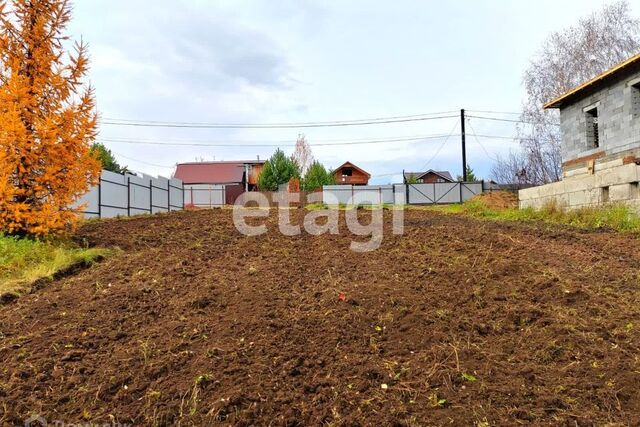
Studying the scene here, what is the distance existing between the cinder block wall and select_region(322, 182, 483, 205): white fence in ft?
37.6

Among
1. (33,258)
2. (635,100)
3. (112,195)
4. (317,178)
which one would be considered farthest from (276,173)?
(33,258)

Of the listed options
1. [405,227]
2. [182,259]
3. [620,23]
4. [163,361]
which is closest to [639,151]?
[405,227]

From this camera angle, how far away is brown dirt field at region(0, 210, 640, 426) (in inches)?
79.6

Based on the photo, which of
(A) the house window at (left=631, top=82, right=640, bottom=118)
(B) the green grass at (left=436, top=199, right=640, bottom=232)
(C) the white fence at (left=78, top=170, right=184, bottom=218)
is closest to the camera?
(B) the green grass at (left=436, top=199, right=640, bottom=232)

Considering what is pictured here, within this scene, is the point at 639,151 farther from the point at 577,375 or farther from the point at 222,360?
the point at 222,360

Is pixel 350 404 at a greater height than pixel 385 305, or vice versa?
pixel 385 305

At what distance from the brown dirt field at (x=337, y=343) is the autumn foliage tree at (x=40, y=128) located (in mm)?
2378

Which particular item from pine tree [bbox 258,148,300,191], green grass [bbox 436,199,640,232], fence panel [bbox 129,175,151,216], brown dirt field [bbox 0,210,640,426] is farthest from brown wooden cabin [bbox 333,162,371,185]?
brown dirt field [bbox 0,210,640,426]

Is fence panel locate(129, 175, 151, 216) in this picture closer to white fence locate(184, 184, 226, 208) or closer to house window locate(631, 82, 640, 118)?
white fence locate(184, 184, 226, 208)

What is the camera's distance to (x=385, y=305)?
3.00m

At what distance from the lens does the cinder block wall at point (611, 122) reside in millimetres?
9359

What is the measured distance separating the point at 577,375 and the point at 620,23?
73.3ft

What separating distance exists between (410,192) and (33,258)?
21.2 metres

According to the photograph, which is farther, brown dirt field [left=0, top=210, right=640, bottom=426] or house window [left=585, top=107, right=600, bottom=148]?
house window [left=585, top=107, right=600, bottom=148]
